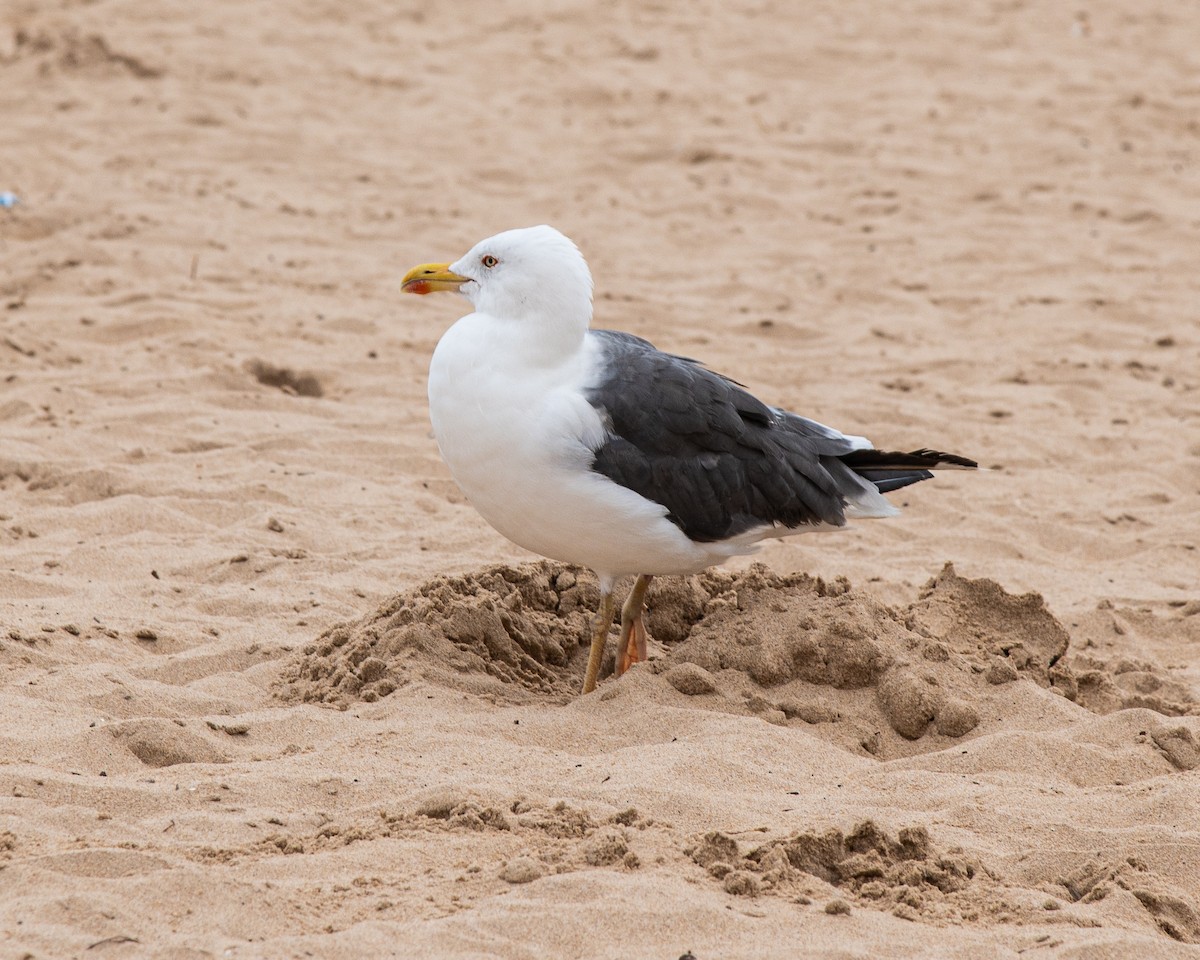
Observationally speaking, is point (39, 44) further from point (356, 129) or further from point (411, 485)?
point (411, 485)

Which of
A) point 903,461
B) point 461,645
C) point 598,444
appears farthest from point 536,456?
point 903,461

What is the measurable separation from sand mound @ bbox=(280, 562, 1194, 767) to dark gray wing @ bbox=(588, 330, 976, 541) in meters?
0.36

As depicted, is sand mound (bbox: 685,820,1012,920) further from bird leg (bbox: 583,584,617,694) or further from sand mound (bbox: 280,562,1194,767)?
bird leg (bbox: 583,584,617,694)

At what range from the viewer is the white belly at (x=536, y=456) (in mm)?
4402

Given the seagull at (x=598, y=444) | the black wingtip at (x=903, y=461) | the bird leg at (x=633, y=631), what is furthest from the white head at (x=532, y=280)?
the black wingtip at (x=903, y=461)

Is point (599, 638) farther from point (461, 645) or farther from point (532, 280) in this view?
point (532, 280)

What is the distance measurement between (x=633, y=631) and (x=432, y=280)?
1.26m

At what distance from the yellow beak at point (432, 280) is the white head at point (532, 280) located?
8 cm

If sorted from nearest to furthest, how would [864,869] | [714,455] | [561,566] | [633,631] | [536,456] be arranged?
1. [864,869]
2. [536,456]
3. [714,455]
4. [633,631]
5. [561,566]

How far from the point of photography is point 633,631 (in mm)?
4871

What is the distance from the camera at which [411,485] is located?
6465mm

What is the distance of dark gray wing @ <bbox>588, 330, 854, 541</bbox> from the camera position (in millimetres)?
4543

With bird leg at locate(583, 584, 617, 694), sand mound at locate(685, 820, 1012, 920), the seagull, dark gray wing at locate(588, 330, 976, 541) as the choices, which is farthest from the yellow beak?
sand mound at locate(685, 820, 1012, 920)

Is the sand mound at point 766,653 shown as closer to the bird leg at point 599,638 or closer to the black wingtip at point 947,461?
the bird leg at point 599,638
